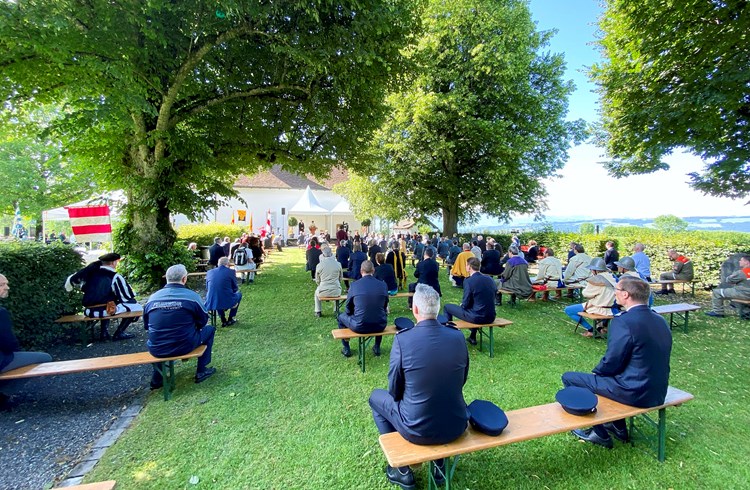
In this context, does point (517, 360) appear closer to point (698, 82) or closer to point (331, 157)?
point (698, 82)

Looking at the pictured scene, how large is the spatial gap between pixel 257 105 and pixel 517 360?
10.3m

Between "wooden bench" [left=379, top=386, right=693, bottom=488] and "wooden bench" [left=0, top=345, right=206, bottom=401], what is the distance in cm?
318

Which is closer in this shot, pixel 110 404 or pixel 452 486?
pixel 452 486

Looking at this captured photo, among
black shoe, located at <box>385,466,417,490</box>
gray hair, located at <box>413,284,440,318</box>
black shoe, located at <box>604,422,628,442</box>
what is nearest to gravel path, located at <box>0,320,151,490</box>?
black shoe, located at <box>385,466,417,490</box>

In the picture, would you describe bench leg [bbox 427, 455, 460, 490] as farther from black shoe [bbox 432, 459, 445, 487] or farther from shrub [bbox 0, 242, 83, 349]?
shrub [bbox 0, 242, 83, 349]

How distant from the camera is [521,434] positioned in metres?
2.68

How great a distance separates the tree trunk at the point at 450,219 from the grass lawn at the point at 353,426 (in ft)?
48.5

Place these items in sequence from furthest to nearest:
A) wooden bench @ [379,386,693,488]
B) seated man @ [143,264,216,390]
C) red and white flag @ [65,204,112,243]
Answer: red and white flag @ [65,204,112,243] < seated man @ [143,264,216,390] < wooden bench @ [379,386,693,488]

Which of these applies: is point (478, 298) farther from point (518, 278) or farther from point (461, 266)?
point (461, 266)

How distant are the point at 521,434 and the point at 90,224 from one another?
10168 millimetres

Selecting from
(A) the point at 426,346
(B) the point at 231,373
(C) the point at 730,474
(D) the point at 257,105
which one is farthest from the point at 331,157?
(C) the point at 730,474

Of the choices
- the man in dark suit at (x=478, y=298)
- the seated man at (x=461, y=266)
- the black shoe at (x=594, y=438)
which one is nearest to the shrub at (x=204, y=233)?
the seated man at (x=461, y=266)

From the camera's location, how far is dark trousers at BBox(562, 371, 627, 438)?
329 centimetres

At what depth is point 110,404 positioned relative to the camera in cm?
429
